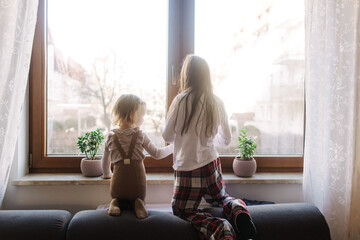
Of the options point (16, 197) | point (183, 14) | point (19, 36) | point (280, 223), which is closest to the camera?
point (280, 223)

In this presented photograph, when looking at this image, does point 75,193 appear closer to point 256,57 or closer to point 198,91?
point 198,91

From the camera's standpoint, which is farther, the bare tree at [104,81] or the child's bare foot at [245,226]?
the bare tree at [104,81]

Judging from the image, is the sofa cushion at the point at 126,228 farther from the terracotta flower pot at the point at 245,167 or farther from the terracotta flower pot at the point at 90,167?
the terracotta flower pot at the point at 245,167

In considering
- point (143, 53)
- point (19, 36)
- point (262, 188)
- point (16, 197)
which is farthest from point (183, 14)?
point (16, 197)

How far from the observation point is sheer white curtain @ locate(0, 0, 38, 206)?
167 centimetres

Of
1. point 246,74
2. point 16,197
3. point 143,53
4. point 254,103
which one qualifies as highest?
point 143,53

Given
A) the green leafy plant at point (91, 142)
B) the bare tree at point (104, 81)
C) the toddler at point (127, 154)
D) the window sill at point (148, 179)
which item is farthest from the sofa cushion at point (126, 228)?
the bare tree at point (104, 81)

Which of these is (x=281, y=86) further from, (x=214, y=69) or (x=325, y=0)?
(x=325, y=0)

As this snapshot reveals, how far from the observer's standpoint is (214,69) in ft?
6.98

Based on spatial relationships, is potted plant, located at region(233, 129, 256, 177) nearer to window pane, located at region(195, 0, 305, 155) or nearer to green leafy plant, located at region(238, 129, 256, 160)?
green leafy plant, located at region(238, 129, 256, 160)

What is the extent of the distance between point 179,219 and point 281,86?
122 cm

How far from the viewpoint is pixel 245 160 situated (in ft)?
6.54

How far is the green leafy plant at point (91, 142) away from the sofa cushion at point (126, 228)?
567 mm

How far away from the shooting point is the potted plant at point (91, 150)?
194 cm
